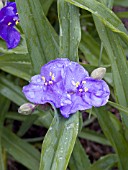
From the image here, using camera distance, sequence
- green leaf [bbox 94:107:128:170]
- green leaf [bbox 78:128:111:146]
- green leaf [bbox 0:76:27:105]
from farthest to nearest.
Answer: green leaf [bbox 78:128:111:146]
green leaf [bbox 0:76:27:105]
green leaf [bbox 94:107:128:170]

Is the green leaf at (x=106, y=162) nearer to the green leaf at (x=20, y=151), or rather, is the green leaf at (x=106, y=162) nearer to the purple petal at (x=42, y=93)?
the green leaf at (x=20, y=151)

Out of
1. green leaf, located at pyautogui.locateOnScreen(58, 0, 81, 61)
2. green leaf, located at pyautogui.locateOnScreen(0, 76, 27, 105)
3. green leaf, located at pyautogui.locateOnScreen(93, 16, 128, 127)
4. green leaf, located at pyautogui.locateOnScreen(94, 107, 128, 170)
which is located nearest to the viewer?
green leaf, located at pyautogui.locateOnScreen(58, 0, 81, 61)

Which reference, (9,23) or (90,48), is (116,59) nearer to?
(9,23)

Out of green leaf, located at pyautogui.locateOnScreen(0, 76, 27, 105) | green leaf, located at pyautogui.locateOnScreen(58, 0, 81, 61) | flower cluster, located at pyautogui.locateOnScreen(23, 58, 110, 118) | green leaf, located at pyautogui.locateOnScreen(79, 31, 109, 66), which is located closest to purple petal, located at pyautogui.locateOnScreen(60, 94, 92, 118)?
flower cluster, located at pyautogui.locateOnScreen(23, 58, 110, 118)

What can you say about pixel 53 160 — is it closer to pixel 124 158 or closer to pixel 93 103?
pixel 93 103

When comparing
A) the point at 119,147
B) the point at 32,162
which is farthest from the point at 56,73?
the point at 32,162

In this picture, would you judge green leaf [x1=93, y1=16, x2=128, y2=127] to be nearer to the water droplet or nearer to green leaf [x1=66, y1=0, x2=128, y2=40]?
green leaf [x1=66, y1=0, x2=128, y2=40]
